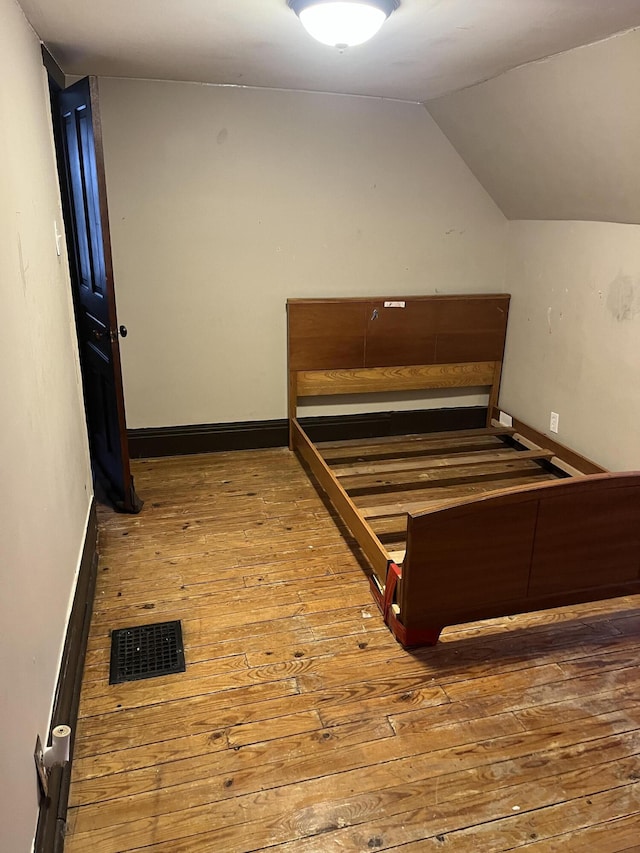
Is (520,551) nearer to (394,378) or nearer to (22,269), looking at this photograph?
(22,269)

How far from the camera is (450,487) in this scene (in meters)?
3.50

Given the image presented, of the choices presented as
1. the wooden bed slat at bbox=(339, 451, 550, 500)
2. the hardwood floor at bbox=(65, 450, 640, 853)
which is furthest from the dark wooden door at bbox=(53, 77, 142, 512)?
the wooden bed slat at bbox=(339, 451, 550, 500)

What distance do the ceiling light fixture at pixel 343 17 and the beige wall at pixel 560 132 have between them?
0.91 metres

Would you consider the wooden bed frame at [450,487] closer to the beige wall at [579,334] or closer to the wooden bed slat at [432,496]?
the wooden bed slat at [432,496]

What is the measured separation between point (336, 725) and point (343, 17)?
2.26 meters

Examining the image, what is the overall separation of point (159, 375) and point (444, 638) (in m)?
2.35

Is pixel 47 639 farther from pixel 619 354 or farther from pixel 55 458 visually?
pixel 619 354

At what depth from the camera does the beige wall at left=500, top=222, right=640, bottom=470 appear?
125 inches

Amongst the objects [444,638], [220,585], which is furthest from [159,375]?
[444,638]

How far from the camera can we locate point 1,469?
1.40 m

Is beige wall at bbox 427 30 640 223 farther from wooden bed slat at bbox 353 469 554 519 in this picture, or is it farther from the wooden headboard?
wooden bed slat at bbox 353 469 554 519

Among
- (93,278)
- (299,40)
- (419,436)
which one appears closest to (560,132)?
(299,40)

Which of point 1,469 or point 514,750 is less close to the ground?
point 1,469

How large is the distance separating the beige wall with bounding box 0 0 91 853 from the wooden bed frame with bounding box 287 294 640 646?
113 cm
